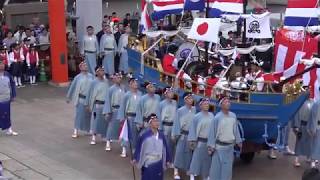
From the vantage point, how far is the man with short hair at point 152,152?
1027 cm

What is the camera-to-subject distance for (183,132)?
11.7 m

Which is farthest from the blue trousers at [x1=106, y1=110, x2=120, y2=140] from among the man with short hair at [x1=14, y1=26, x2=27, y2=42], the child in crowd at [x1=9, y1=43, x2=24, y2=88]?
the man with short hair at [x1=14, y1=26, x2=27, y2=42]

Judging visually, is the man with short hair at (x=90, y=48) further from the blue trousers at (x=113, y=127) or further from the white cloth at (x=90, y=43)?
the blue trousers at (x=113, y=127)

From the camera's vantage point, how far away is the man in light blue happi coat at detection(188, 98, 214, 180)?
443 inches

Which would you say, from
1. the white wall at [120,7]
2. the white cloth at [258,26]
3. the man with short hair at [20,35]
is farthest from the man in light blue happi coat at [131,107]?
the white wall at [120,7]

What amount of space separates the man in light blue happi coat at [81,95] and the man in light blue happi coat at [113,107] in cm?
77

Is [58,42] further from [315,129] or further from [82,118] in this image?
[315,129]

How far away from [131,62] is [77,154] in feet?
12.4

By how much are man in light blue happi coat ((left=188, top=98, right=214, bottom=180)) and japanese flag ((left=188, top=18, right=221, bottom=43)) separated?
134cm

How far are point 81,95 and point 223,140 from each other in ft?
13.7

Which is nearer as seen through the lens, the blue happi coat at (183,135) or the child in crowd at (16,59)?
the blue happi coat at (183,135)

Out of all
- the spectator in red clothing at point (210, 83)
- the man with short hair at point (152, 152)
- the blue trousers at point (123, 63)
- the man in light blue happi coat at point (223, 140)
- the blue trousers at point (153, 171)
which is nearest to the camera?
the man with short hair at point (152, 152)

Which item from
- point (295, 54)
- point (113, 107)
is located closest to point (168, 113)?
point (113, 107)

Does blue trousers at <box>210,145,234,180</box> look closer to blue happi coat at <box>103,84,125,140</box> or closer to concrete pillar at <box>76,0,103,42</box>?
blue happi coat at <box>103,84,125,140</box>
